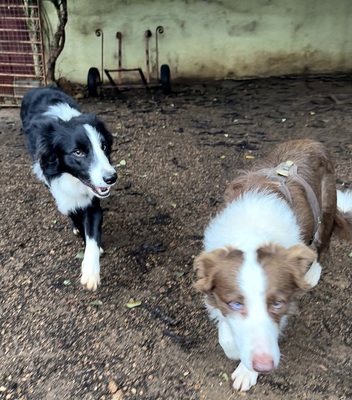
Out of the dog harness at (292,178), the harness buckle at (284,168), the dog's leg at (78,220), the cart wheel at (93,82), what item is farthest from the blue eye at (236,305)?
the cart wheel at (93,82)

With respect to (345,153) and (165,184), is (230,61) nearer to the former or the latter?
(345,153)

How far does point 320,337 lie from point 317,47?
7.48 m

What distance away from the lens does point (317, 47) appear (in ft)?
29.9

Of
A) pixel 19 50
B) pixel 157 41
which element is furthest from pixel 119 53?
pixel 19 50

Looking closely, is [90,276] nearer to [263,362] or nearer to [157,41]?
[263,362]

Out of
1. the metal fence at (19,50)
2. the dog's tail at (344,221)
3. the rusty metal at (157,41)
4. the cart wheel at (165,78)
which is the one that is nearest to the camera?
the dog's tail at (344,221)

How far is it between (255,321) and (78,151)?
1.93 m

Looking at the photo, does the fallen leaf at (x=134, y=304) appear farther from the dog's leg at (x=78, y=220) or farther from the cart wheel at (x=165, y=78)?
the cart wheel at (x=165, y=78)

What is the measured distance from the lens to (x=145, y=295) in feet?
11.1

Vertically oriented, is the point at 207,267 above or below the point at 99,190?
above

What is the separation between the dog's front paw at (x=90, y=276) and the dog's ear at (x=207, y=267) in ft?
4.04

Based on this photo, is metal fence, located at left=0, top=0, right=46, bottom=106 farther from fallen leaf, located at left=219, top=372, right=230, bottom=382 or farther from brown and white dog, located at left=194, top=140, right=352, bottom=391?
fallen leaf, located at left=219, top=372, right=230, bottom=382

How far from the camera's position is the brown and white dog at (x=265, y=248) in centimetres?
206

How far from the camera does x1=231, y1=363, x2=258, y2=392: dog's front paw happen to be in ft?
8.66
